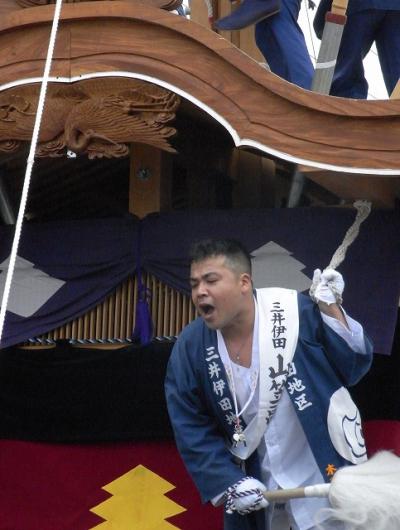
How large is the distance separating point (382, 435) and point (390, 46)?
183cm

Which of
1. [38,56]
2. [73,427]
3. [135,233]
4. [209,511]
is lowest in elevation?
[209,511]

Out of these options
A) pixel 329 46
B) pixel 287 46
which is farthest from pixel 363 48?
pixel 329 46

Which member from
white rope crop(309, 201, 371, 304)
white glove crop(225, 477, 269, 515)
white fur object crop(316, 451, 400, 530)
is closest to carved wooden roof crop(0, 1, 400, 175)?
white rope crop(309, 201, 371, 304)

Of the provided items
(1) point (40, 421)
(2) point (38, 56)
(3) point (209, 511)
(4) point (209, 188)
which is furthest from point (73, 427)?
(2) point (38, 56)

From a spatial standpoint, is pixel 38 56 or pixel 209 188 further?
pixel 209 188

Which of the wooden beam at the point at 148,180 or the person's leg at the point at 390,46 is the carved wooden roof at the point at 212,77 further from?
the wooden beam at the point at 148,180

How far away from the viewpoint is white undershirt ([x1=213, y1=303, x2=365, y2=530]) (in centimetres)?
511

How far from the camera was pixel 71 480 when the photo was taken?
6.31 meters

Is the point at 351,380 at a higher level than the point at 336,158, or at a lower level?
lower

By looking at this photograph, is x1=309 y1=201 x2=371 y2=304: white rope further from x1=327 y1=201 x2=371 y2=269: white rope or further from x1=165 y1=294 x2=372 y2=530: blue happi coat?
x1=165 y1=294 x2=372 y2=530: blue happi coat

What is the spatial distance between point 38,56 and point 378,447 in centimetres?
235

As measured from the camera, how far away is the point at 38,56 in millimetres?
5465

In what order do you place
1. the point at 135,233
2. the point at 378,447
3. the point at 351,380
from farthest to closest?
the point at 135,233
the point at 378,447
the point at 351,380

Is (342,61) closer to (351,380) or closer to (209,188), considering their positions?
(209,188)
